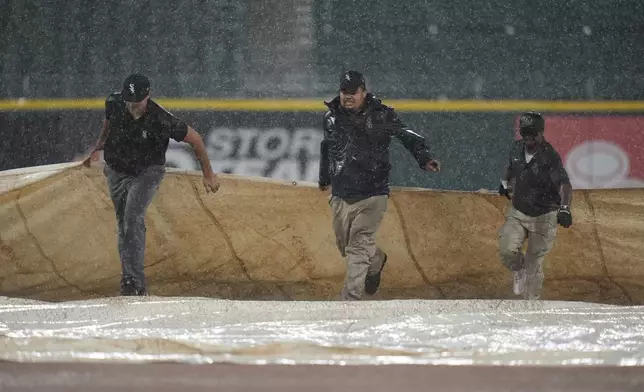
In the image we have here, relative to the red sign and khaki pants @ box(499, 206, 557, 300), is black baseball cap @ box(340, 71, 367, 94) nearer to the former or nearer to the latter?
khaki pants @ box(499, 206, 557, 300)

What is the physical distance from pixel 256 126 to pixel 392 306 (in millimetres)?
3694

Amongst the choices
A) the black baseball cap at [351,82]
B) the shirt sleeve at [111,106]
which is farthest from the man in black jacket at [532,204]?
the shirt sleeve at [111,106]

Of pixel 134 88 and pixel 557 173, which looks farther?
pixel 557 173

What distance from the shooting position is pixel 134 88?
21.0 feet

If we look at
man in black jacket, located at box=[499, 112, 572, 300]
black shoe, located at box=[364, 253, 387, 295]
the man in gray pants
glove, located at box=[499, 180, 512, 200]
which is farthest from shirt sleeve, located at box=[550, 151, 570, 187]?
the man in gray pants

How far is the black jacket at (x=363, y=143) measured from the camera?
6.43 m

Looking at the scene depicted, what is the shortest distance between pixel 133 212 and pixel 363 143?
1.47 metres

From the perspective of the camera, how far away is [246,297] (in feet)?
24.1

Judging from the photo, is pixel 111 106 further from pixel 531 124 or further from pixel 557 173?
pixel 557 173

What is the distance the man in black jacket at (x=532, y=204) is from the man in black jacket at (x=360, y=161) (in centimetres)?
73

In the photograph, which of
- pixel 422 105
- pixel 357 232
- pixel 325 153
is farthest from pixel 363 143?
pixel 422 105

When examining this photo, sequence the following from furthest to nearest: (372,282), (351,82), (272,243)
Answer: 1. (272,243)
2. (372,282)
3. (351,82)

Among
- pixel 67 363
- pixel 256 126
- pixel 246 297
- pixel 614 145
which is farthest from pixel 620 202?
pixel 67 363

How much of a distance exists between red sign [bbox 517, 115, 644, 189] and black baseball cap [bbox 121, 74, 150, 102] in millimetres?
3890
